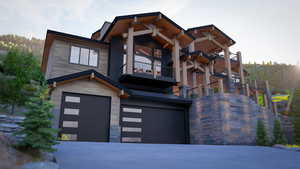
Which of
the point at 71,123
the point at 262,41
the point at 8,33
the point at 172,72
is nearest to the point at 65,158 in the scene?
the point at 71,123

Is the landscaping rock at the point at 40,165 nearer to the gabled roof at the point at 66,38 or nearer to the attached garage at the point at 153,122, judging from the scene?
the attached garage at the point at 153,122

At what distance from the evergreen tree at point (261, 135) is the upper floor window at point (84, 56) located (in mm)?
11884

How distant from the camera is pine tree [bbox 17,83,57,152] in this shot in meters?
5.30

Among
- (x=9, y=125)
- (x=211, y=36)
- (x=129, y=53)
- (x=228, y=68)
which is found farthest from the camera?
(x=211, y=36)

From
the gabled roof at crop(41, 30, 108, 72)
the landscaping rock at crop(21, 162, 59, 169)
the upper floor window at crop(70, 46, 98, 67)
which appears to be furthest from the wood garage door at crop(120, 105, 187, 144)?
the landscaping rock at crop(21, 162, 59, 169)

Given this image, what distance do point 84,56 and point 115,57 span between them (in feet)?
6.96

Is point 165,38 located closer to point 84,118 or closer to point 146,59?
point 146,59

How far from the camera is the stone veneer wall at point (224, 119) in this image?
1437 cm

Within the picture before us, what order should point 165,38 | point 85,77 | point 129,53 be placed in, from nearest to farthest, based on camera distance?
point 85,77
point 129,53
point 165,38

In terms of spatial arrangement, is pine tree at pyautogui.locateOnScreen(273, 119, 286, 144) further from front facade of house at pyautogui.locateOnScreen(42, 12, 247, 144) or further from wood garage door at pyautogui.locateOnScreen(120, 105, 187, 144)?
wood garage door at pyautogui.locateOnScreen(120, 105, 187, 144)

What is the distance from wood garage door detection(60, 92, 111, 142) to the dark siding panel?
2.70 meters

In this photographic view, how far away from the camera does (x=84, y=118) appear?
12922 mm

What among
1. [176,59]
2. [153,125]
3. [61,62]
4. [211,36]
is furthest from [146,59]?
[211,36]

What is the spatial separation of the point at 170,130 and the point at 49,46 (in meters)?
10.9
